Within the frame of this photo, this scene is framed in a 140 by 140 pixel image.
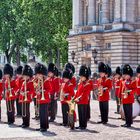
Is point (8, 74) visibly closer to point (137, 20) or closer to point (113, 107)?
point (113, 107)

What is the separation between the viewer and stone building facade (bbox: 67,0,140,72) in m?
Result: 40.5

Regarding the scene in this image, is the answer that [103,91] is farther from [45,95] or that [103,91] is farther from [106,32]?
[106,32]

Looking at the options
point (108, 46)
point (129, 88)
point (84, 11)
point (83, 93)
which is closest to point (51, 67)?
point (83, 93)

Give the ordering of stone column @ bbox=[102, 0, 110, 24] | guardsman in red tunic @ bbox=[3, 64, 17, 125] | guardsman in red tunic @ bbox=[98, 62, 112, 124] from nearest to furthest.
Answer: guardsman in red tunic @ bbox=[3, 64, 17, 125]
guardsman in red tunic @ bbox=[98, 62, 112, 124]
stone column @ bbox=[102, 0, 110, 24]

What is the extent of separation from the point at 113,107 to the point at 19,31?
93.3 ft

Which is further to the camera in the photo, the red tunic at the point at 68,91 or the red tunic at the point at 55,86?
the red tunic at the point at 55,86

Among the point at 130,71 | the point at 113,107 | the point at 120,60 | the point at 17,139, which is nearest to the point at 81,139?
the point at 17,139

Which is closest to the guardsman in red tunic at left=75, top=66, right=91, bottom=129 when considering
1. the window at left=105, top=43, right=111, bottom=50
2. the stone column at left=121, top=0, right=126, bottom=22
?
the stone column at left=121, top=0, right=126, bottom=22

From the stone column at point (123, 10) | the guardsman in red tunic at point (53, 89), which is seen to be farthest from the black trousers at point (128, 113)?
the stone column at point (123, 10)

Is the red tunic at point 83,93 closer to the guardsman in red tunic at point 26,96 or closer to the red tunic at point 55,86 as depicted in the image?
the guardsman in red tunic at point 26,96

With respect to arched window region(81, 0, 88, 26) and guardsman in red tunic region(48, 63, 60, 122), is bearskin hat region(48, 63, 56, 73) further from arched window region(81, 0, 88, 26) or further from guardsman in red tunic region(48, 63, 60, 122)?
arched window region(81, 0, 88, 26)

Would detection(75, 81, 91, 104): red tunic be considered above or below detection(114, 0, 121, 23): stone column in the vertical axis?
below

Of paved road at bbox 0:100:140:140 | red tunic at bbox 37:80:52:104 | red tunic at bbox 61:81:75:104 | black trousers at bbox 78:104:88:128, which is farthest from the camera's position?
red tunic at bbox 61:81:75:104

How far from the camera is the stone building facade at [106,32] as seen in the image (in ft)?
133
